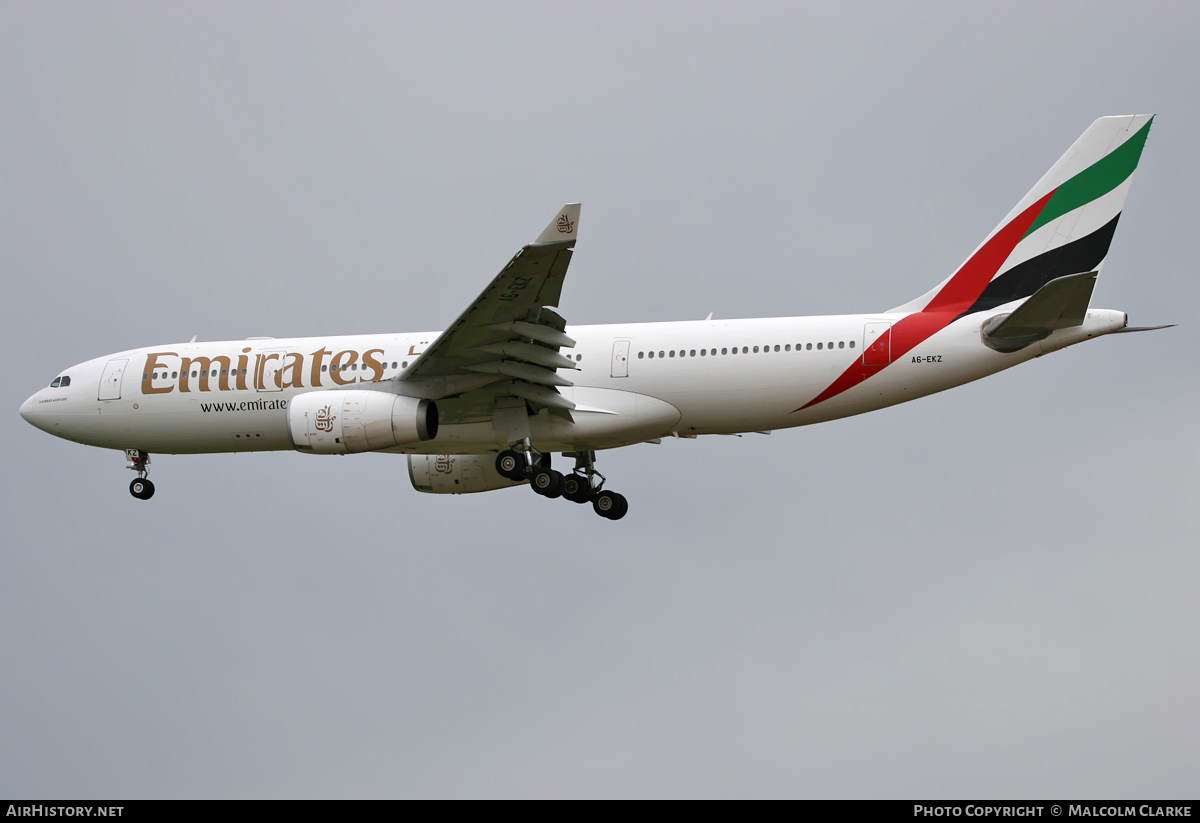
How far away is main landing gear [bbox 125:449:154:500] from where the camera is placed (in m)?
32.7

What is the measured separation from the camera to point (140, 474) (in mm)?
33000

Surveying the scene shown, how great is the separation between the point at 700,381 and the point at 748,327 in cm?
167

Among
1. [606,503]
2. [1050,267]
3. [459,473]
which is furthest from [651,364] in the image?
[1050,267]

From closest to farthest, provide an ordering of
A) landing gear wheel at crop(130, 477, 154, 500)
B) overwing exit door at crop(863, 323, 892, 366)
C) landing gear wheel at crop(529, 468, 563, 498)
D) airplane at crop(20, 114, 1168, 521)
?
1. airplane at crop(20, 114, 1168, 521)
2. overwing exit door at crop(863, 323, 892, 366)
3. landing gear wheel at crop(529, 468, 563, 498)
4. landing gear wheel at crop(130, 477, 154, 500)

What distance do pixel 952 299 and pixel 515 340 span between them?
31.5ft

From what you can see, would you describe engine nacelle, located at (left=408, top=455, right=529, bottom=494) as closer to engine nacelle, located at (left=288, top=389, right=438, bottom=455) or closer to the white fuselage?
the white fuselage

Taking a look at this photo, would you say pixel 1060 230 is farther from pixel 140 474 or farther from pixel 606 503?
pixel 140 474

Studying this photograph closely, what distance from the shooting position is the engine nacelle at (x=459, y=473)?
111 ft

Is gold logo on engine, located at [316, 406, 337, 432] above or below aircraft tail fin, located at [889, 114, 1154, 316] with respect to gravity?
below

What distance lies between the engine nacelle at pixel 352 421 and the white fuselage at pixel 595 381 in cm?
120

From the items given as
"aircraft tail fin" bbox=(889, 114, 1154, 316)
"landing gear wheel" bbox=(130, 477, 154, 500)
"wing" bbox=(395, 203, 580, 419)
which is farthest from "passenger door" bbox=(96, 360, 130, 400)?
"aircraft tail fin" bbox=(889, 114, 1154, 316)

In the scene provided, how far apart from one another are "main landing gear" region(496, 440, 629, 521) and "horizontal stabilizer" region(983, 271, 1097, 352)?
32.5 ft
